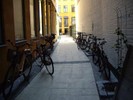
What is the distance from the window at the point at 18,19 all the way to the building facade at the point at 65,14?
57455mm

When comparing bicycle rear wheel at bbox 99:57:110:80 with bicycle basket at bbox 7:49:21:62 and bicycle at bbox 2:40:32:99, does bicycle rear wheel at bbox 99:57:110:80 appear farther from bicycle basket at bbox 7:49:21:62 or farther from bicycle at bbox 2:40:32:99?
bicycle basket at bbox 7:49:21:62

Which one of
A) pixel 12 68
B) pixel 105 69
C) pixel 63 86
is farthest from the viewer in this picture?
pixel 105 69

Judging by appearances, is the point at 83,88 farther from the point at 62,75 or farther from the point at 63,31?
the point at 63,31

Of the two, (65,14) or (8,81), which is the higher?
(65,14)

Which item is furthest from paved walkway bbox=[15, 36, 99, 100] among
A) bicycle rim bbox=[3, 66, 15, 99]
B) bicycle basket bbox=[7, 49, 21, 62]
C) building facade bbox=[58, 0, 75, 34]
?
building facade bbox=[58, 0, 75, 34]

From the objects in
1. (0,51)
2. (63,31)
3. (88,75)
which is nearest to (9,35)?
(0,51)

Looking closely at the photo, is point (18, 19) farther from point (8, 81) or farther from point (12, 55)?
point (8, 81)

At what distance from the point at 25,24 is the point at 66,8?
58201mm

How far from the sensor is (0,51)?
6.03m

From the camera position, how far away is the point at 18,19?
8430 mm

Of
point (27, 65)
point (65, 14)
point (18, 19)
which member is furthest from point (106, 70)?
point (65, 14)

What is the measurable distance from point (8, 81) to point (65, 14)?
61.1m

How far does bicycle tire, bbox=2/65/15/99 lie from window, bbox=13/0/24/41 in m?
2.38

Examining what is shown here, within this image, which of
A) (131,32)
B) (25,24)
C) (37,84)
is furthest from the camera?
(25,24)
